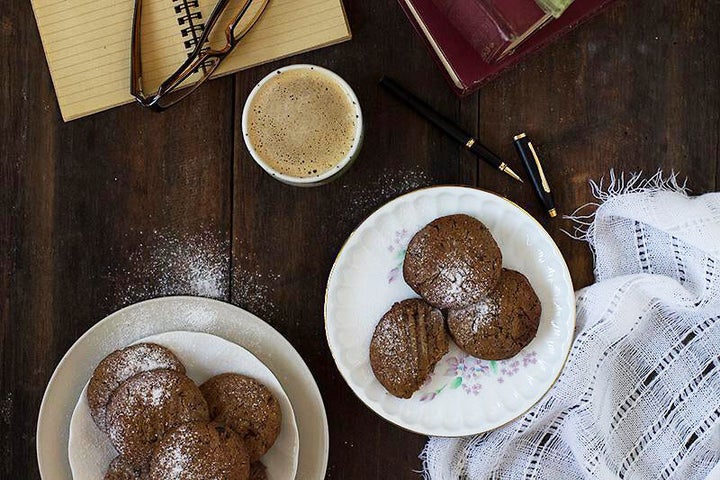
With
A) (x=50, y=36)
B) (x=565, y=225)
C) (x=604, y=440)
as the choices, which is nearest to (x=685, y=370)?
(x=604, y=440)

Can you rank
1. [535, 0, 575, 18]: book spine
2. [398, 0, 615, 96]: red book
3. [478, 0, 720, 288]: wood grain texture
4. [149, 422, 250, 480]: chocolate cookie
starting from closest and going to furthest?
[535, 0, 575, 18]: book spine
[149, 422, 250, 480]: chocolate cookie
[398, 0, 615, 96]: red book
[478, 0, 720, 288]: wood grain texture

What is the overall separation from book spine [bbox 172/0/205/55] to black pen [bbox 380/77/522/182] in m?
0.30

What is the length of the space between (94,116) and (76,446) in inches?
20.1

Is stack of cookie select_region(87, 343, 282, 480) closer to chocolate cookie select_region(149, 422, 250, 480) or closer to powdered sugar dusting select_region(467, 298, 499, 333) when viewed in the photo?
chocolate cookie select_region(149, 422, 250, 480)

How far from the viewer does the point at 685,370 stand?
127 cm

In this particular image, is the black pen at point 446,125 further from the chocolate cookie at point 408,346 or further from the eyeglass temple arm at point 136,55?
the eyeglass temple arm at point 136,55

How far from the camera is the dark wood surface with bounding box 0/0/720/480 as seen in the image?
1.29 m

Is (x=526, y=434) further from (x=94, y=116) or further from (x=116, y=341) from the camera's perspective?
(x=94, y=116)

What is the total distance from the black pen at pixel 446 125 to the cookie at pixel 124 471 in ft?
2.18

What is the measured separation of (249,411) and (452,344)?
1.05 feet

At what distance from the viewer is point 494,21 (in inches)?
40.2

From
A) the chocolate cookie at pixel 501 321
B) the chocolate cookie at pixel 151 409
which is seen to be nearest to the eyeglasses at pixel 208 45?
the chocolate cookie at pixel 151 409

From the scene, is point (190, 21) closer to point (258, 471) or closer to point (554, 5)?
point (554, 5)

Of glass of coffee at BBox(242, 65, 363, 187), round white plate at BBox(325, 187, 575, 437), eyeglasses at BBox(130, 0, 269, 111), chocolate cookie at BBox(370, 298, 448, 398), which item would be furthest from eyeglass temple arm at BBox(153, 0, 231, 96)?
chocolate cookie at BBox(370, 298, 448, 398)
